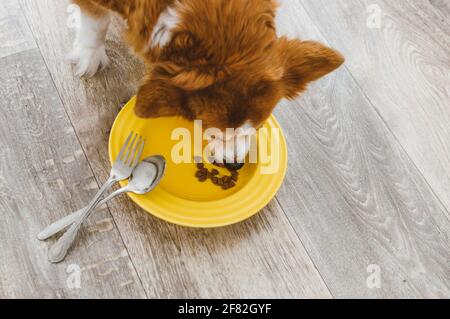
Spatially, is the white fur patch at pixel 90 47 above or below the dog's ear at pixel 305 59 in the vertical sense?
below

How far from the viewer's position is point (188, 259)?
1.27 metres

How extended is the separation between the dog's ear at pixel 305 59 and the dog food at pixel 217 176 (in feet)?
1.14

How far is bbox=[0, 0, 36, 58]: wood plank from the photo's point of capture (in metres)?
1.49

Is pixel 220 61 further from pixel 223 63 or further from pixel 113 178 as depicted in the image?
pixel 113 178

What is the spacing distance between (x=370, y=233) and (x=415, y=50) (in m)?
0.72

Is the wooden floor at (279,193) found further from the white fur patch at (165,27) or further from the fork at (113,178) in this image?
the white fur patch at (165,27)

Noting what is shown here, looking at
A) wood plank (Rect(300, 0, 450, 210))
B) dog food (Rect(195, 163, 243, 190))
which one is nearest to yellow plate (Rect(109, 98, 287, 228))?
dog food (Rect(195, 163, 243, 190))

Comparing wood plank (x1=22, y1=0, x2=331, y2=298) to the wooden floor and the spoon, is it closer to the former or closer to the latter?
the wooden floor

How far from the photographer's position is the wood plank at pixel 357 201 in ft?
4.32

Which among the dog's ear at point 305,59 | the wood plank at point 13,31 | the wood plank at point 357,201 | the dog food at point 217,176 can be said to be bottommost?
the wood plank at point 13,31

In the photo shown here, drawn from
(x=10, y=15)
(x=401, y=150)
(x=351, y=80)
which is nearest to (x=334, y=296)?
(x=401, y=150)

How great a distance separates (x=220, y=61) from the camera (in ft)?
3.13

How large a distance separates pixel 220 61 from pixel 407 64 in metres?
0.95

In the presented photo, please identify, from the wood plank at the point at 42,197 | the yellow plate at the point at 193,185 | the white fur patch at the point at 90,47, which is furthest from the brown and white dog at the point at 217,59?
the wood plank at the point at 42,197
